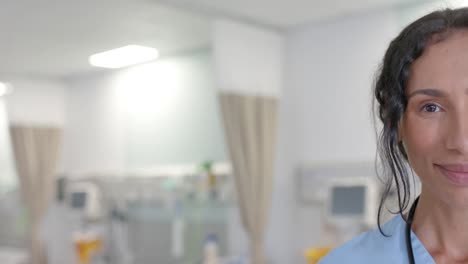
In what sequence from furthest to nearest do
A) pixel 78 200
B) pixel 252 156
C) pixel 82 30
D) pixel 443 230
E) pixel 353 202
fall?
pixel 78 200 → pixel 82 30 → pixel 252 156 → pixel 353 202 → pixel 443 230

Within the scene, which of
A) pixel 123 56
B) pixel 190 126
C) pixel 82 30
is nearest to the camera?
pixel 82 30

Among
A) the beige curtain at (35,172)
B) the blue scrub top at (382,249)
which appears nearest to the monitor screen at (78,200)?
the beige curtain at (35,172)

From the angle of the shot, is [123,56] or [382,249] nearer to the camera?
[382,249]

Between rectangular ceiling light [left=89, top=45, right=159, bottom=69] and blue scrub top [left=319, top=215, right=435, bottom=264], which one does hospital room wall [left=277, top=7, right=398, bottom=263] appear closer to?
rectangular ceiling light [left=89, top=45, right=159, bottom=69]

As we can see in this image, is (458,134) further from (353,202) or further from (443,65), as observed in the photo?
(353,202)

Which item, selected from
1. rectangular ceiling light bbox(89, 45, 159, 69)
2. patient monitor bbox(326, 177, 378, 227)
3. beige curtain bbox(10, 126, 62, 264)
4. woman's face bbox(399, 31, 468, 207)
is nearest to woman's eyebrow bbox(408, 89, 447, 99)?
woman's face bbox(399, 31, 468, 207)

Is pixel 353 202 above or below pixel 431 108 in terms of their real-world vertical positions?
below

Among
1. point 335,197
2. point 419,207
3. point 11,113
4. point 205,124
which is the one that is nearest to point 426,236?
point 419,207

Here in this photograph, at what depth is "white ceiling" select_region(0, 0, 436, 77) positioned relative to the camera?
3049 mm

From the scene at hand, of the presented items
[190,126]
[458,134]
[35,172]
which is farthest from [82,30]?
[458,134]

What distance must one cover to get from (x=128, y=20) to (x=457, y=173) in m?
2.73

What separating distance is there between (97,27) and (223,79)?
85 centimetres

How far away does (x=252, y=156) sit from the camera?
3.28 meters

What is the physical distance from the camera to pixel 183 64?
407cm
